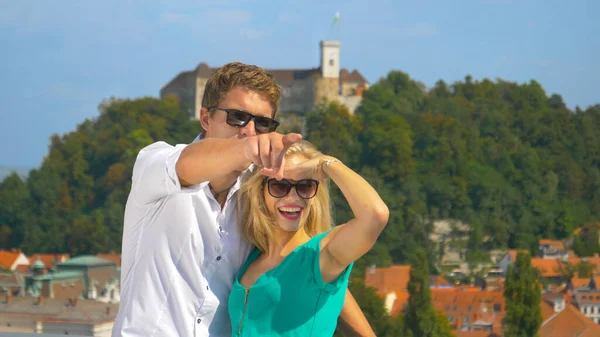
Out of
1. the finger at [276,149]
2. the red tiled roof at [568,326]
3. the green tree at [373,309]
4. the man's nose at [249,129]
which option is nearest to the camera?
the finger at [276,149]

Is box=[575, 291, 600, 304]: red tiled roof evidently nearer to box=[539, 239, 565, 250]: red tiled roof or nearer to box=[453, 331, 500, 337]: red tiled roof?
box=[453, 331, 500, 337]: red tiled roof

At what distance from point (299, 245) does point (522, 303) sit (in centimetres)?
2033

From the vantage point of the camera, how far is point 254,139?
1376 millimetres

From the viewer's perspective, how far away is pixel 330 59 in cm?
5106

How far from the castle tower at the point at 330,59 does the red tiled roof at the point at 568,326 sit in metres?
23.6

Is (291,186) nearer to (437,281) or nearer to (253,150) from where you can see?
(253,150)

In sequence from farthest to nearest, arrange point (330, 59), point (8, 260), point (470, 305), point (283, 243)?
1. point (330, 59)
2. point (8, 260)
3. point (470, 305)
4. point (283, 243)

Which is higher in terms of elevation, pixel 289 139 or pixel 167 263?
pixel 289 139

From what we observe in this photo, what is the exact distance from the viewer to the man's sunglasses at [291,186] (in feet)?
5.57

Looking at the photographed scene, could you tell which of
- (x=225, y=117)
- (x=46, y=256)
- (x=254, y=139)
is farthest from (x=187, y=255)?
(x=46, y=256)

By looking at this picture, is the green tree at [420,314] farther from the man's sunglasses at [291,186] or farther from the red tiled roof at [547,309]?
the man's sunglasses at [291,186]

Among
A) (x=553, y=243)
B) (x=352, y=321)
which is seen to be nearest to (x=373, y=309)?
(x=352, y=321)

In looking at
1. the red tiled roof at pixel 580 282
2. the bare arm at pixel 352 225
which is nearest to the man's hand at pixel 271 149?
the bare arm at pixel 352 225

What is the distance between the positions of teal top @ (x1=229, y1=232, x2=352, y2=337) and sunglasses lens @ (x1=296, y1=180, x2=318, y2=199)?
0.07m
